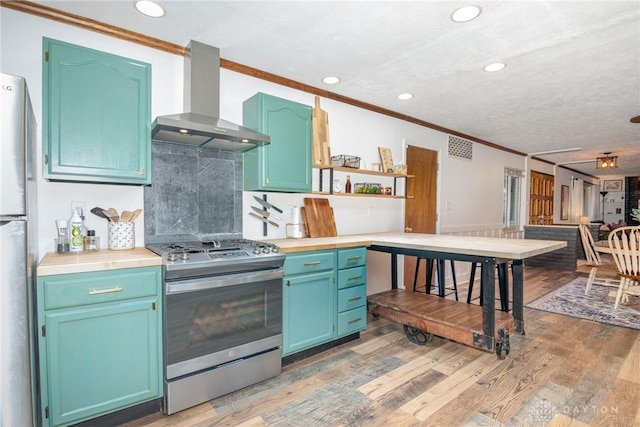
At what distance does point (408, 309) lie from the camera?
9.91 ft

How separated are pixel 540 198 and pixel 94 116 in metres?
8.72

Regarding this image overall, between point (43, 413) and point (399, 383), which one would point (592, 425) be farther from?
point (43, 413)

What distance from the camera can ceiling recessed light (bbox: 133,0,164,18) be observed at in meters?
2.01

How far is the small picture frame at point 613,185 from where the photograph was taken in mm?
12086

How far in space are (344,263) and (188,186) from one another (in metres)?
1.43

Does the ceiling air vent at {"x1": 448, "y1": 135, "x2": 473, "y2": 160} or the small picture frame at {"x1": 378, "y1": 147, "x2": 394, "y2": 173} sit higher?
the ceiling air vent at {"x1": 448, "y1": 135, "x2": 473, "y2": 160}

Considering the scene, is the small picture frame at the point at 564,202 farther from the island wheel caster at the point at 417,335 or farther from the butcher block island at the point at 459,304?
the island wheel caster at the point at 417,335

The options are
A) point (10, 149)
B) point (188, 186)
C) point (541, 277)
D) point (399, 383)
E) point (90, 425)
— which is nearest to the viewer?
point (10, 149)

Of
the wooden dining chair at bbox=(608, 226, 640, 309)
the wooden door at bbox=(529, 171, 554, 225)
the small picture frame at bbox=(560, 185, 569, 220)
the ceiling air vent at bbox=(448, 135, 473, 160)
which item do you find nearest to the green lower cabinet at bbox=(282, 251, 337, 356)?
the wooden dining chair at bbox=(608, 226, 640, 309)

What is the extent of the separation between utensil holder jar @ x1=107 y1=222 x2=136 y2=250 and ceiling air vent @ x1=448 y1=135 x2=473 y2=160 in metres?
4.58

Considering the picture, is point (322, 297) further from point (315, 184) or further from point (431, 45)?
point (431, 45)

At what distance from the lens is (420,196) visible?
4715 millimetres

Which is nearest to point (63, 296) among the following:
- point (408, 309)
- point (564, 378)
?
point (408, 309)

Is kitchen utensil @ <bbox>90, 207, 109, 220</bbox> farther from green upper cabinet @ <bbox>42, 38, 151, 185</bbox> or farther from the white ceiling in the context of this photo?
the white ceiling
